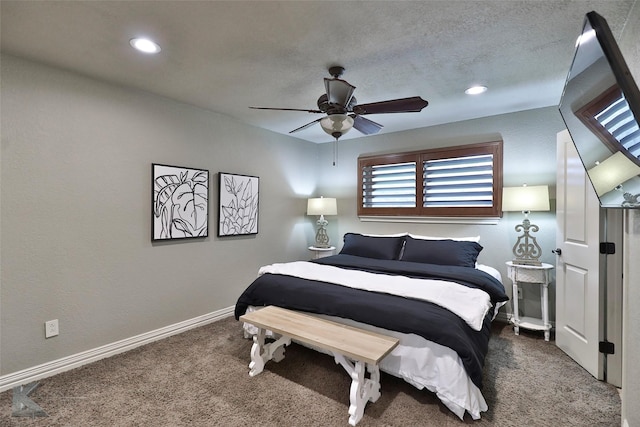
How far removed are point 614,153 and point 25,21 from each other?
331 centimetres

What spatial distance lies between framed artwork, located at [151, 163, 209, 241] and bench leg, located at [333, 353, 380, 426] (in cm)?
219

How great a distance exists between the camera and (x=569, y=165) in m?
2.73

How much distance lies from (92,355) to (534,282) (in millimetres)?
4186

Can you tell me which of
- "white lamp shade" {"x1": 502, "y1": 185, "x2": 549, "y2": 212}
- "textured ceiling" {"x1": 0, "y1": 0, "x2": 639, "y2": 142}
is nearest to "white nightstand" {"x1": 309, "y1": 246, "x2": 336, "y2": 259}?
"textured ceiling" {"x1": 0, "y1": 0, "x2": 639, "y2": 142}

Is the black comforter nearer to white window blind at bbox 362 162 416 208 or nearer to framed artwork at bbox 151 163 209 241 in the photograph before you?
framed artwork at bbox 151 163 209 241

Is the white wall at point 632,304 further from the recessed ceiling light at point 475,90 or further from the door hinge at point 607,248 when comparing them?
the recessed ceiling light at point 475,90

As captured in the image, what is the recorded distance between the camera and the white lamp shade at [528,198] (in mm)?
3043

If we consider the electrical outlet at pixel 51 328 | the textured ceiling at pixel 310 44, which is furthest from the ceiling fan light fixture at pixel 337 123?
the electrical outlet at pixel 51 328

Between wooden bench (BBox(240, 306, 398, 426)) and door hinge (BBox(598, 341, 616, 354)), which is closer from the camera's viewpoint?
wooden bench (BBox(240, 306, 398, 426))

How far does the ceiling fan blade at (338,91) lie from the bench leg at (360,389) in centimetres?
186

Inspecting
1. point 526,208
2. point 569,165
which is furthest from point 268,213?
point 569,165

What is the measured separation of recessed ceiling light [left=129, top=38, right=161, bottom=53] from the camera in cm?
206

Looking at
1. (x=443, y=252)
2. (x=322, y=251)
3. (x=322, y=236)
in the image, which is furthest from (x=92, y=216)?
(x=443, y=252)

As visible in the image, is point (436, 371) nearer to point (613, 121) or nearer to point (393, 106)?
point (613, 121)
